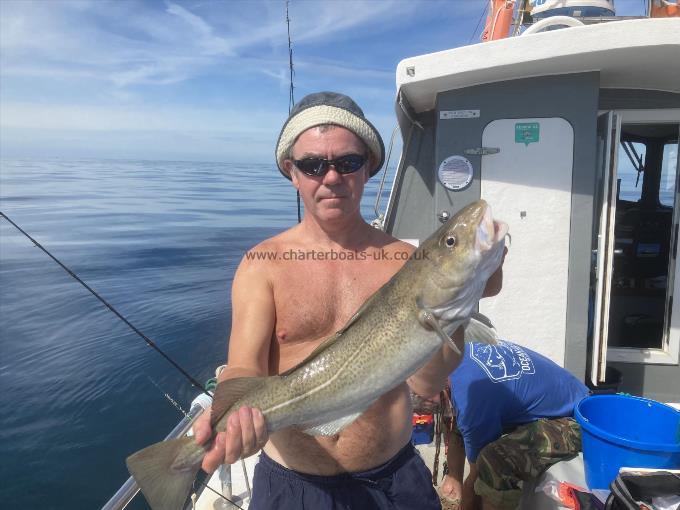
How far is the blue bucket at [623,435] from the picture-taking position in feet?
9.29

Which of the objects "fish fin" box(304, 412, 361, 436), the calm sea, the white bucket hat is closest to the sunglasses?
the white bucket hat

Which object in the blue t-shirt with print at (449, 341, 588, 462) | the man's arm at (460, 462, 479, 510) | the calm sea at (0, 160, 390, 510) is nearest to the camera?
the blue t-shirt with print at (449, 341, 588, 462)

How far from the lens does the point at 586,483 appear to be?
3283mm

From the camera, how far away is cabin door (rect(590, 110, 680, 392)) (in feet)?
18.1

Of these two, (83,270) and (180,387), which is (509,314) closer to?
(180,387)

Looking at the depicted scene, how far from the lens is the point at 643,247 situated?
8.18 meters

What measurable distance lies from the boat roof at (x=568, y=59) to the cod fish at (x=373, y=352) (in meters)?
3.33

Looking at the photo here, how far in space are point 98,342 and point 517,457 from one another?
29.4ft

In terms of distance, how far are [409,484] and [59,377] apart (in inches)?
312

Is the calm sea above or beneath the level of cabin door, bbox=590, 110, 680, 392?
beneath

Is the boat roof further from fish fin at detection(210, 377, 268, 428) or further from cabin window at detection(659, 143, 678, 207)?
fish fin at detection(210, 377, 268, 428)

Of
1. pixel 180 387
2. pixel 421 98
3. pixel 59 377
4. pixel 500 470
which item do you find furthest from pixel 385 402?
pixel 59 377

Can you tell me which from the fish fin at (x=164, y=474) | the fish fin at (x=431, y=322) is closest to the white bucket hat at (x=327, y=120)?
the fish fin at (x=431, y=322)

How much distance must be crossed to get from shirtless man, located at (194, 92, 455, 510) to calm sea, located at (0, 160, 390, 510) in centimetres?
446
